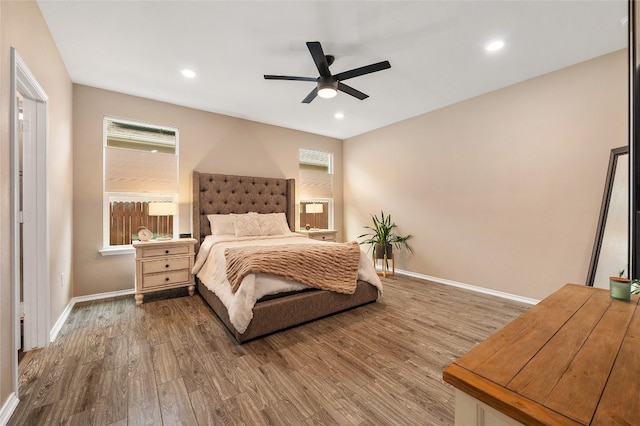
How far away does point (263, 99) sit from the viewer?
372 centimetres

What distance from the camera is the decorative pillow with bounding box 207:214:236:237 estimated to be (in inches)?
154

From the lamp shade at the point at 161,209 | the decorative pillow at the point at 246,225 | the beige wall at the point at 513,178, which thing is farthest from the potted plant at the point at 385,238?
the lamp shade at the point at 161,209

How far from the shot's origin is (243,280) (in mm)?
2307

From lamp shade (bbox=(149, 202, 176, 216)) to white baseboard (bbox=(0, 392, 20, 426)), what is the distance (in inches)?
85.4

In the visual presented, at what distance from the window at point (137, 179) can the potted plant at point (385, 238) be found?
3.30m

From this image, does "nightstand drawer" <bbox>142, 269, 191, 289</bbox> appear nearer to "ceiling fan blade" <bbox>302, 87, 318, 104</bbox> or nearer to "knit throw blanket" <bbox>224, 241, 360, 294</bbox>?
"knit throw blanket" <bbox>224, 241, 360, 294</bbox>

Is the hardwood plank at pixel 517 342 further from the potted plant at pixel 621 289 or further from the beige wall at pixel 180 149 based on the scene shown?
the beige wall at pixel 180 149

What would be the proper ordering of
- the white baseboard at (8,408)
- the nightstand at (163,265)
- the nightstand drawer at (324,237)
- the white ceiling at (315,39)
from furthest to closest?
the nightstand drawer at (324,237)
the nightstand at (163,265)
the white ceiling at (315,39)
the white baseboard at (8,408)

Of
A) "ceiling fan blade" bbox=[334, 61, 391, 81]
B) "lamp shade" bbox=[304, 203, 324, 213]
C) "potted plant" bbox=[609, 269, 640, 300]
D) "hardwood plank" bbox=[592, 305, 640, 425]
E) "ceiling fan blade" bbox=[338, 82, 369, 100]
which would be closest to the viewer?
"hardwood plank" bbox=[592, 305, 640, 425]

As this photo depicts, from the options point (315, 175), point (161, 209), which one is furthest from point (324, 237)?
point (161, 209)

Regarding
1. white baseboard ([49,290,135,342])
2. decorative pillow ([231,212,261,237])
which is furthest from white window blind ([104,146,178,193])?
white baseboard ([49,290,135,342])

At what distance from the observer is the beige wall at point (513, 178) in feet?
9.19

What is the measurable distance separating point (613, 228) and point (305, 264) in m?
3.12

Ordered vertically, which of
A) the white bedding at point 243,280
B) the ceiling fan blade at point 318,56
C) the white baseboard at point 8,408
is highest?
the ceiling fan blade at point 318,56
